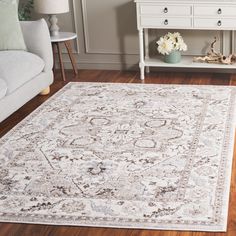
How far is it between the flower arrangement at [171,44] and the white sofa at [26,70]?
1013mm

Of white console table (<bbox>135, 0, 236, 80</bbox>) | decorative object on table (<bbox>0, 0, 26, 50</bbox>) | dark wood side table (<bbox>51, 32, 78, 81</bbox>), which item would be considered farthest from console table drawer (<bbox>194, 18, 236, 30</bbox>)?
decorative object on table (<bbox>0, 0, 26, 50</bbox>)

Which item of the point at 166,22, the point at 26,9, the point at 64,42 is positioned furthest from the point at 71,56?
the point at 166,22

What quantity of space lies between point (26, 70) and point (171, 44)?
4.59 feet

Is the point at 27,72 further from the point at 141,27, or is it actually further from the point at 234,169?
the point at 234,169

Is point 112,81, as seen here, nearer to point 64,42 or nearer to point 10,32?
point 64,42

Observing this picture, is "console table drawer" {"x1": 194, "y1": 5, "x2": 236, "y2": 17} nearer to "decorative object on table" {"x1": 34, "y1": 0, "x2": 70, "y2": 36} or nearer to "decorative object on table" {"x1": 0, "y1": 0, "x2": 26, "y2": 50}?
"decorative object on table" {"x1": 34, "y1": 0, "x2": 70, "y2": 36}

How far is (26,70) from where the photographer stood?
4.26 metres

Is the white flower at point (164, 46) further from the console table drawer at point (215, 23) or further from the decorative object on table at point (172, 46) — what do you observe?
the console table drawer at point (215, 23)

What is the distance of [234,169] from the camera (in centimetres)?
321

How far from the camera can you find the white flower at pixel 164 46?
4.95m

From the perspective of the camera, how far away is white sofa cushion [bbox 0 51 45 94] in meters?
4.04

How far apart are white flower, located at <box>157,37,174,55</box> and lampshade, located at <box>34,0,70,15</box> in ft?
3.05

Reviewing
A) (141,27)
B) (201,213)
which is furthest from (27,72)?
(201,213)

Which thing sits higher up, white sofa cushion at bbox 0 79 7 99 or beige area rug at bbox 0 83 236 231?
white sofa cushion at bbox 0 79 7 99
